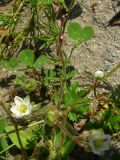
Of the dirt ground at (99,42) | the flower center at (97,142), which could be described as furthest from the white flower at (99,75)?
the flower center at (97,142)

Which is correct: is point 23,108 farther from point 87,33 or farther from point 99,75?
point 87,33

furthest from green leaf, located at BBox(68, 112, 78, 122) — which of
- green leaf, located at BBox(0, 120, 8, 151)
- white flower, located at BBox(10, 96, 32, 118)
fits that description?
green leaf, located at BBox(0, 120, 8, 151)

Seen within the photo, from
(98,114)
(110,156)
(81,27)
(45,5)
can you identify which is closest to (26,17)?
(45,5)

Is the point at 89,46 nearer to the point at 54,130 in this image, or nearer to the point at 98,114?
the point at 98,114

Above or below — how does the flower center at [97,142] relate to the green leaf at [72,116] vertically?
above

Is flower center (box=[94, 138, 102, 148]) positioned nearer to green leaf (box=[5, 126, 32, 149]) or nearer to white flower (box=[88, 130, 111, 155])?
white flower (box=[88, 130, 111, 155])

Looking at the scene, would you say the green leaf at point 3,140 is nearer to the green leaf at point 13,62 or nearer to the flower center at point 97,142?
the green leaf at point 13,62
